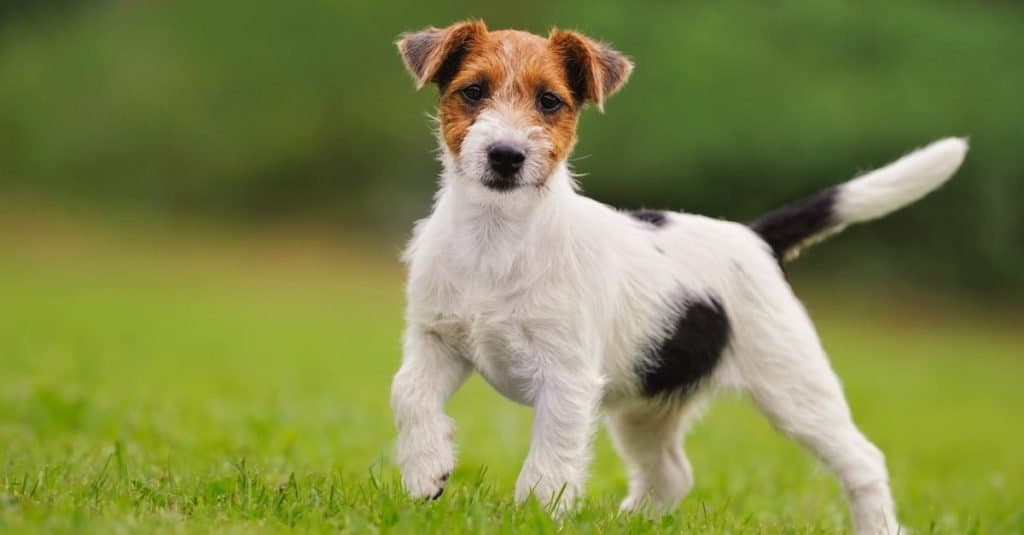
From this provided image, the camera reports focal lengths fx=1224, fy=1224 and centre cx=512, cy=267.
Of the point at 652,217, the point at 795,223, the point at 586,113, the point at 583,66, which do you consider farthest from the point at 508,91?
the point at 586,113

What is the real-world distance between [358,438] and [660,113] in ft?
62.7

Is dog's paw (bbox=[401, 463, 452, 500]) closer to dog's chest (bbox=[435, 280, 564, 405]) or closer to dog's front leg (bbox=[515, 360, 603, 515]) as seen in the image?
dog's front leg (bbox=[515, 360, 603, 515])

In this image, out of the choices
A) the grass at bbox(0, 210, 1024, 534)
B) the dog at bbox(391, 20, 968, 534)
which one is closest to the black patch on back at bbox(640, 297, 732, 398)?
the dog at bbox(391, 20, 968, 534)

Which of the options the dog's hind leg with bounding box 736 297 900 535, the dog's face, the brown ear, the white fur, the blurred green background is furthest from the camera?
the blurred green background

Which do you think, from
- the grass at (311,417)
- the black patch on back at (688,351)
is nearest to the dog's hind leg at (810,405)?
the black patch on back at (688,351)

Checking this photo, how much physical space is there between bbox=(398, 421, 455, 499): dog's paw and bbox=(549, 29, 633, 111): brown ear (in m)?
1.64

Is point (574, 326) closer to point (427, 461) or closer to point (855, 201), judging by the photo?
point (427, 461)

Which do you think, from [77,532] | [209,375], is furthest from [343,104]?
[77,532]

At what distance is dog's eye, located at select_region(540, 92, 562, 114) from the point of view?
17.4ft

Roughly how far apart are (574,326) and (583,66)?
3.96ft

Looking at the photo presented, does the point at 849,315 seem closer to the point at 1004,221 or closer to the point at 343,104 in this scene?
the point at 1004,221

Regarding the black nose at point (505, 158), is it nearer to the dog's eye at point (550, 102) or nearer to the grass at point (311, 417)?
the dog's eye at point (550, 102)

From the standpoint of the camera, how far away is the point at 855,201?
6.71 metres

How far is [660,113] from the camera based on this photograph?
27.0 m
